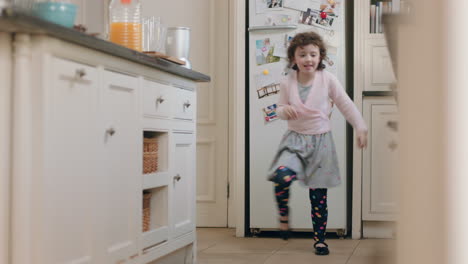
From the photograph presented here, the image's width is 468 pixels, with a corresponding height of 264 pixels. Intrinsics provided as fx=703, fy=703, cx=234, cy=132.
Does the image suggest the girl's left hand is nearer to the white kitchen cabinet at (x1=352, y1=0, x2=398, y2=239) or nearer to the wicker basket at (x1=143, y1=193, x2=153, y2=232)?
the white kitchen cabinet at (x1=352, y1=0, x2=398, y2=239)

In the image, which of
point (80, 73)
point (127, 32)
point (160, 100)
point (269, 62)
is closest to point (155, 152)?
point (160, 100)

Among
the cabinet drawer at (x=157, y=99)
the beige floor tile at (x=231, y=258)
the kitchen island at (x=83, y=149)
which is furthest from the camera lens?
the beige floor tile at (x=231, y=258)

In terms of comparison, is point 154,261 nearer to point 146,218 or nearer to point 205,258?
point 146,218

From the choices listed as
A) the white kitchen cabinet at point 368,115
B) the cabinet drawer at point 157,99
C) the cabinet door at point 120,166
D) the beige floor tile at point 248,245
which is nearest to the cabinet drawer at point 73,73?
the cabinet door at point 120,166

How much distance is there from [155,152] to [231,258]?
0.89 m

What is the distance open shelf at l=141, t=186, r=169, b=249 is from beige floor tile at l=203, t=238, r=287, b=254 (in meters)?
0.86

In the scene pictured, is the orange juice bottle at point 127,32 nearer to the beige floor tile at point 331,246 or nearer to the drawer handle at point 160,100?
the drawer handle at point 160,100

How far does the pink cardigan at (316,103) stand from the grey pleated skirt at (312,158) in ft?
0.21

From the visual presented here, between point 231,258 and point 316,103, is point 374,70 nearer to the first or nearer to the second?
point 316,103

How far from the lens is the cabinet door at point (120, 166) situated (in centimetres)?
236

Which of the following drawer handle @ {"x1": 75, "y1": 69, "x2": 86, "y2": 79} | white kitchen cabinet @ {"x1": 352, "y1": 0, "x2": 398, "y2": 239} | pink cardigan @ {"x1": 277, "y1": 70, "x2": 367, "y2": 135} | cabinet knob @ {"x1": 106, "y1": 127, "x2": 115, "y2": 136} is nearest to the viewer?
drawer handle @ {"x1": 75, "y1": 69, "x2": 86, "y2": 79}

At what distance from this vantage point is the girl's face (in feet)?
12.6

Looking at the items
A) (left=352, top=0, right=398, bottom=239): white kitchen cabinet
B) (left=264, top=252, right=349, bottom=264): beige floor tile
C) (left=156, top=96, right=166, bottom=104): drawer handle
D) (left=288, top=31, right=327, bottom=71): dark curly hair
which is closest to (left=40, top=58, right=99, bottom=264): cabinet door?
(left=156, top=96, right=166, bottom=104): drawer handle

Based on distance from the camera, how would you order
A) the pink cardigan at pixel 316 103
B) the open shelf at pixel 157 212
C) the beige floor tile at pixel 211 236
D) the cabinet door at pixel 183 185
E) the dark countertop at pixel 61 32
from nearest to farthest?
the dark countertop at pixel 61 32, the open shelf at pixel 157 212, the cabinet door at pixel 183 185, the pink cardigan at pixel 316 103, the beige floor tile at pixel 211 236
